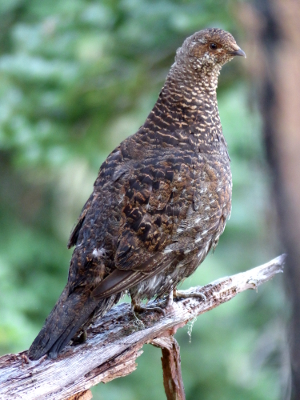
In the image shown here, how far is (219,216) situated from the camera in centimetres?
363

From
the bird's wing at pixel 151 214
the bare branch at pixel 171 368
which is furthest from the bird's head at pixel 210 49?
the bare branch at pixel 171 368

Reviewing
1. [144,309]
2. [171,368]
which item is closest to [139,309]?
[144,309]

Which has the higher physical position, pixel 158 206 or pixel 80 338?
pixel 158 206

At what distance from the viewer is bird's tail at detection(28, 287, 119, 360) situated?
10.0 feet

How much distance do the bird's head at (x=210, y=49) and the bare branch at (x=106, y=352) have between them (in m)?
1.38

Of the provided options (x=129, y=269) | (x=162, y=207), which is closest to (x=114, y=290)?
(x=129, y=269)

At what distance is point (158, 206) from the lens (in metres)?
3.42

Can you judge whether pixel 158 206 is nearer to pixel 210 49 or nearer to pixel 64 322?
pixel 64 322

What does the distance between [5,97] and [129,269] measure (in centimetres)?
319

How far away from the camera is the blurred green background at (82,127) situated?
568cm

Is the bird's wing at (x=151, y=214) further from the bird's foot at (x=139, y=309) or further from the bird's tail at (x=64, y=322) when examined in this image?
the bird's foot at (x=139, y=309)

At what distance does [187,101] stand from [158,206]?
80cm

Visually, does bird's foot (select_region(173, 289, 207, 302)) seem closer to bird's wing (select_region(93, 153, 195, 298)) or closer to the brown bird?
the brown bird

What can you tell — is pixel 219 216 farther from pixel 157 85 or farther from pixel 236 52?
pixel 157 85
